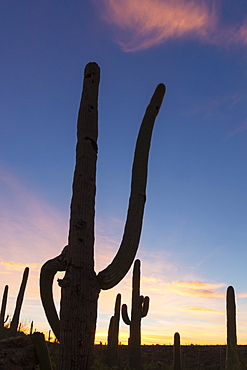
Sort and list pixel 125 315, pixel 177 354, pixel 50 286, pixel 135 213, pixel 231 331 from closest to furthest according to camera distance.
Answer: pixel 135 213, pixel 50 286, pixel 231 331, pixel 177 354, pixel 125 315

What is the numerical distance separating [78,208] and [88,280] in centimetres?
93

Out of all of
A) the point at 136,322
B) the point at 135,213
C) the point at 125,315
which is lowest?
the point at 136,322

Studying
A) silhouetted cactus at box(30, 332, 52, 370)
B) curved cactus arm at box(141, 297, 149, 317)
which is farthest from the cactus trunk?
curved cactus arm at box(141, 297, 149, 317)

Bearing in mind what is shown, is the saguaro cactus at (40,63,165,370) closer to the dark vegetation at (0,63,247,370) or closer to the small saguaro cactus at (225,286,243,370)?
the dark vegetation at (0,63,247,370)

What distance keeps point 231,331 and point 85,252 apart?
33.5 ft

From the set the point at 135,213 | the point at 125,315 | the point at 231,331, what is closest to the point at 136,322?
the point at 125,315

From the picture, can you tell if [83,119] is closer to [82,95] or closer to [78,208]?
[82,95]

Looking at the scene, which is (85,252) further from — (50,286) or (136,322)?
(136,322)

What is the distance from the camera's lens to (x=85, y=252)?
525 centimetres

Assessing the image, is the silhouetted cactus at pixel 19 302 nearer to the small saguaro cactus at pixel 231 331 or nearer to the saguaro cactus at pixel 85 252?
the small saguaro cactus at pixel 231 331

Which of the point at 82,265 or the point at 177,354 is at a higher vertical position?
the point at 82,265

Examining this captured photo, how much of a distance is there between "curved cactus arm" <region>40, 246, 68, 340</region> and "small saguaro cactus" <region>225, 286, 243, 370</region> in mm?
8176

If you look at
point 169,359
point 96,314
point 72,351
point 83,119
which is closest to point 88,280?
point 96,314

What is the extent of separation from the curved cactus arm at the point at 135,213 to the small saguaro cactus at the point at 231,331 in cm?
840
